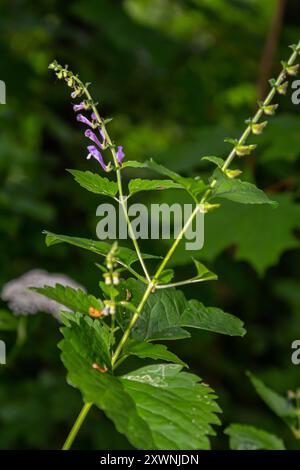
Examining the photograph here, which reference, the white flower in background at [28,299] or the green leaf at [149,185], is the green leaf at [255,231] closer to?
the white flower in background at [28,299]

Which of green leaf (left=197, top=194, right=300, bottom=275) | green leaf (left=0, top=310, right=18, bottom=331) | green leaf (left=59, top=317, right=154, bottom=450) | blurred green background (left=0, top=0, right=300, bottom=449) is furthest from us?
blurred green background (left=0, top=0, right=300, bottom=449)

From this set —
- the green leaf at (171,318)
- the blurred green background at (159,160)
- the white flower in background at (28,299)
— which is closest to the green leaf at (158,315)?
the green leaf at (171,318)

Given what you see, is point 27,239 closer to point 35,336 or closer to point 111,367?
point 35,336

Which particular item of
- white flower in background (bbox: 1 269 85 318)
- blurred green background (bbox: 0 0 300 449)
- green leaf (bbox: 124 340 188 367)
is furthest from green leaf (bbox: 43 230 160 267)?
blurred green background (bbox: 0 0 300 449)

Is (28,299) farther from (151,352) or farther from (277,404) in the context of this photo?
(151,352)

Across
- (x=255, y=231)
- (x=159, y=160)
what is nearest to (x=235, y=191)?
(x=255, y=231)

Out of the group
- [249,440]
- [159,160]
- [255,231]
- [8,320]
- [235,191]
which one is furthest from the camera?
[159,160]

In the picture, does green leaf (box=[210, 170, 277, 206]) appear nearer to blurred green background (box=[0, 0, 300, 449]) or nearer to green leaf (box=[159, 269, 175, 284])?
green leaf (box=[159, 269, 175, 284])

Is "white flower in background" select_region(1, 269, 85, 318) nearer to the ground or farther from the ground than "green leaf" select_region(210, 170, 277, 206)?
nearer to the ground
